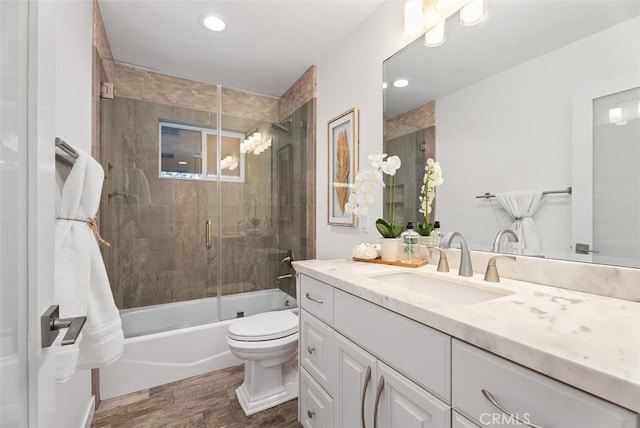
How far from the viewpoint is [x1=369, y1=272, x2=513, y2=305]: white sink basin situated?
103 cm

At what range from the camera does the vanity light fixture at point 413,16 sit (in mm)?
1503

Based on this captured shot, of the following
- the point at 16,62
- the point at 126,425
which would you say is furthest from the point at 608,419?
the point at 126,425

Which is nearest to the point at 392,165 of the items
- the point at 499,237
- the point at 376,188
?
the point at 376,188

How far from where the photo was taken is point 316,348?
1.30m

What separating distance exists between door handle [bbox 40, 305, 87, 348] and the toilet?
45.1 inches

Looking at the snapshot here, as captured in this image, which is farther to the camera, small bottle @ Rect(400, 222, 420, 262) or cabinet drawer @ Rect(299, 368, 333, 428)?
small bottle @ Rect(400, 222, 420, 262)

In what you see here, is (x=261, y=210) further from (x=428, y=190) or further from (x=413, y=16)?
(x=413, y=16)

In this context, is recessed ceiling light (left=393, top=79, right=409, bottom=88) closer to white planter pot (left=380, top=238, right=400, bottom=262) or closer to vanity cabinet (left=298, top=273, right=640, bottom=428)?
white planter pot (left=380, top=238, right=400, bottom=262)

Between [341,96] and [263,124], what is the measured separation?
3.66 feet

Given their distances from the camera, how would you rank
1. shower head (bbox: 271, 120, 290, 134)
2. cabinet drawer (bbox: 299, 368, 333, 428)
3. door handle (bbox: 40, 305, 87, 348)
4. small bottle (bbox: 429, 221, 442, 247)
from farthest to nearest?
shower head (bbox: 271, 120, 290, 134)
small bottle (bbox: 429, 221, 442, 247)
cabinet drawer (bbox: 299, 368, 333, 428)
door handle (bbox: 40, 305, 87, 348)

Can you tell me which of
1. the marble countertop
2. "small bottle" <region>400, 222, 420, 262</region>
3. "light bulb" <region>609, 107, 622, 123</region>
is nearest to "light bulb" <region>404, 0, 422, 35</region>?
"light bulb" <region>609, 107, 622, 123</region>

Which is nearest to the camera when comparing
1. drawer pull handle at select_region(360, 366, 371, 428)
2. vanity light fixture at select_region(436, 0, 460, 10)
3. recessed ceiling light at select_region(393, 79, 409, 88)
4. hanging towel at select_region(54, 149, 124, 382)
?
hanging towel at select_region(54, 149, 124, 382)

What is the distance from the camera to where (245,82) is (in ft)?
9.32

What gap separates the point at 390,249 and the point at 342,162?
0.89 metres
